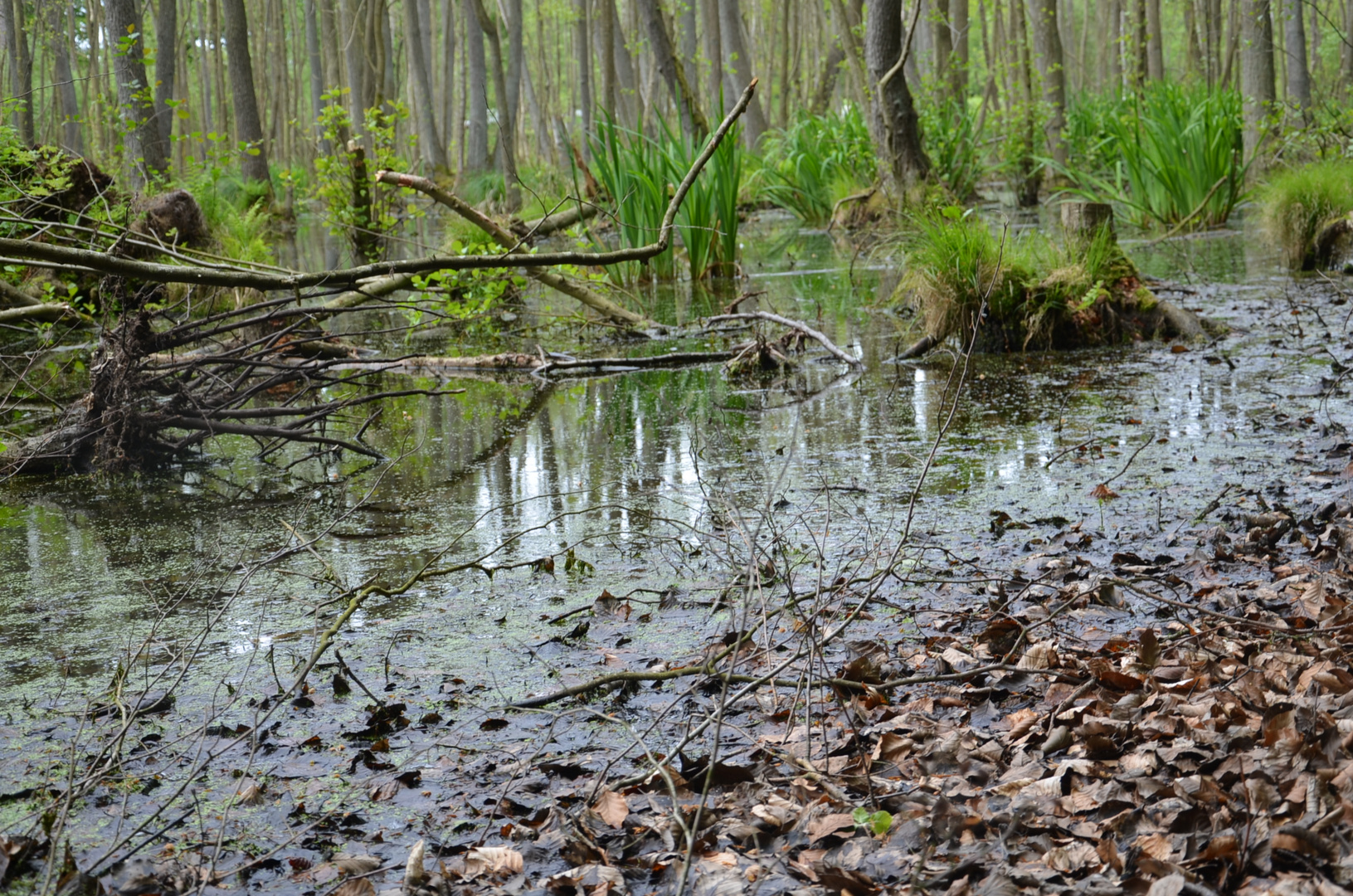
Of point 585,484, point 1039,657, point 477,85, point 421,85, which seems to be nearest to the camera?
point 1039,657

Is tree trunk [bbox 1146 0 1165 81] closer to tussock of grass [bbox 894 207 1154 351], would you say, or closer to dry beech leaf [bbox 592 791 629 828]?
tussock of grass [bbox 894 207 1154 351]

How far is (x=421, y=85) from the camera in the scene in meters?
23.1

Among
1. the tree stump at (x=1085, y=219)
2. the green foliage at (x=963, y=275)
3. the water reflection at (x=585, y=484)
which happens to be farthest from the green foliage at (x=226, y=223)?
the tree stump at (x=1085, y=219)

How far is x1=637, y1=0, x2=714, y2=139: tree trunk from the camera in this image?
11.3 meters

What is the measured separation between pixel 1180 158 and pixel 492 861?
1041 cm

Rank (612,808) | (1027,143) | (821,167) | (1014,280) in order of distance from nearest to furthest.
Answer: (612,808), (1014,280), (821,167), (1027,143)

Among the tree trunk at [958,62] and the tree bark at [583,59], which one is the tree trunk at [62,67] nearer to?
the tree bark at [583,59]

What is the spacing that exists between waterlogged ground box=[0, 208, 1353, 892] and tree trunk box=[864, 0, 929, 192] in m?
5.54

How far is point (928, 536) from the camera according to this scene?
3.38 metres

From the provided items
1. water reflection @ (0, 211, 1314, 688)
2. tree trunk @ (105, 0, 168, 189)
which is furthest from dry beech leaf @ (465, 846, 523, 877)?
tree trunk @ (105, 0, 168, 189)

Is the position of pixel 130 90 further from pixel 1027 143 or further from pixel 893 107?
pixel 1027 143

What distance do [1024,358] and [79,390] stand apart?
5.37 metres

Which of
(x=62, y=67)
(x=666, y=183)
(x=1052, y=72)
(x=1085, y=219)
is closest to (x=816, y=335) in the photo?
(x=1085, y=219)

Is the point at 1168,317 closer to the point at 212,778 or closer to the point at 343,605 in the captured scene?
the point at 343,605
